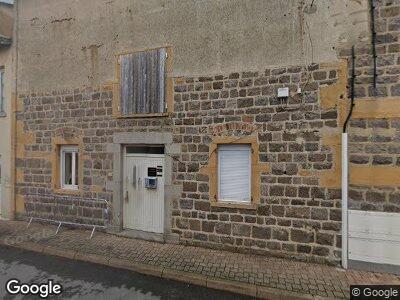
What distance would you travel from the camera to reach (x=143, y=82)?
7.02 m

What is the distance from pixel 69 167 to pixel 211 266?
4892 mm

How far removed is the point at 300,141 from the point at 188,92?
2.50 meters

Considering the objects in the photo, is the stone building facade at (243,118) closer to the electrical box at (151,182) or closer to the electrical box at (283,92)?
the electrical box at (283,92)

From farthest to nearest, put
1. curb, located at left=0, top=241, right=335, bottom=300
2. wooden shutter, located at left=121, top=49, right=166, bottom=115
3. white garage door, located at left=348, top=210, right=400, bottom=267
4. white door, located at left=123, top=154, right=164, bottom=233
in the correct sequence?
white door, located at left=123, top=154, right=164, bottom=233 < wooden shutter, located at left=121, top=49, right=166, bottom=115 < white garage door, located at left=348, top=210, right=400, bottom=267 < curb, located at left=0, top=241, right=335, bottom=300

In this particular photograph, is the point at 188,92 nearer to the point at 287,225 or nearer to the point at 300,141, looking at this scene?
the point at 300,141

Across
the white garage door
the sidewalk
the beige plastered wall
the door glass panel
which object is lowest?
the sidewalk

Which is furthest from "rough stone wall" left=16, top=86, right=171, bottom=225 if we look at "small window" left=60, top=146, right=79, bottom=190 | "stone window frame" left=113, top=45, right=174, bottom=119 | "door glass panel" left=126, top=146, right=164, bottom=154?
"door glass panel" left=126, top=146, right=164, bottom=154

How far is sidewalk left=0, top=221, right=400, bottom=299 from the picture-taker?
15.2 ft

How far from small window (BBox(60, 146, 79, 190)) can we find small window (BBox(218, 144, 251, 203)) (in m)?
3.98

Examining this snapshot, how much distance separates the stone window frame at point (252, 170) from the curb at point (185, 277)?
1.59 metres

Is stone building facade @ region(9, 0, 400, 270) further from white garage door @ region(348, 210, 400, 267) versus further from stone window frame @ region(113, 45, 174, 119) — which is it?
white garage door @ region(348, 210, 400, 267)

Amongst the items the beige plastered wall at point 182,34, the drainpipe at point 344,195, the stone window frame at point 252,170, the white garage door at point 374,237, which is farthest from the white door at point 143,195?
the white garage door at point 374,237

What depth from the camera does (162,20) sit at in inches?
266

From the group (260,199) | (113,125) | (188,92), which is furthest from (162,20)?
(260,199)
